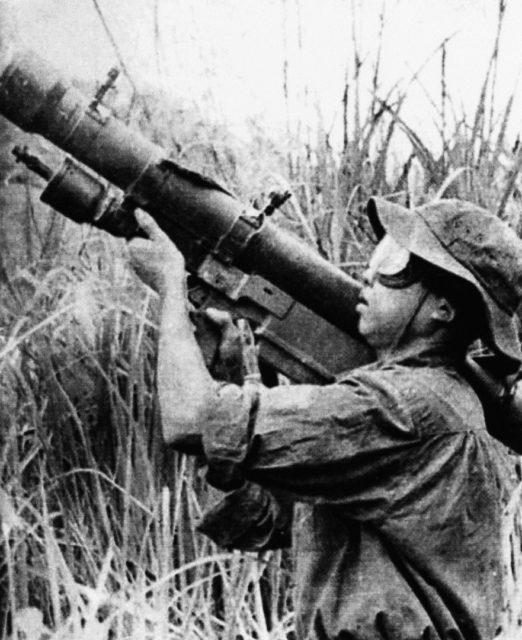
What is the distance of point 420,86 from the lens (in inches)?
231

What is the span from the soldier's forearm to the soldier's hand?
14cm

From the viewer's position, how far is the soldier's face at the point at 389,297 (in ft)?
10.6

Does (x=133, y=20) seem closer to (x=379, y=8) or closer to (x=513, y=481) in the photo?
(x=379, y=8)

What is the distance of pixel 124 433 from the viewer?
4973 millimetres

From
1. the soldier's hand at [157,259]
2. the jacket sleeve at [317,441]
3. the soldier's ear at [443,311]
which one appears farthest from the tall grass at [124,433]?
the soldier's ear at [443,311]

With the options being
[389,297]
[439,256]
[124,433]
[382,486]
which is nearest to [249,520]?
[382,486]

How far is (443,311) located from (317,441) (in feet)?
1.45

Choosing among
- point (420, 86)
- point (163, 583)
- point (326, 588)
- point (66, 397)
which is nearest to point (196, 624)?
point (163, 583)

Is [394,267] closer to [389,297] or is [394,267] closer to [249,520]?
[389,297]

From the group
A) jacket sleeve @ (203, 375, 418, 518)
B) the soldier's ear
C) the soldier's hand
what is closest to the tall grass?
the soldier's hand

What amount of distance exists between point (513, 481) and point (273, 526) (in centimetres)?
184

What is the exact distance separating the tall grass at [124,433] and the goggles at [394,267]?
4.79 ft

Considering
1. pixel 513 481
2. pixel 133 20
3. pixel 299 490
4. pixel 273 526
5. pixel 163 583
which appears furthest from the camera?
pixel 133 20

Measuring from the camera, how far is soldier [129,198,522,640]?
121 inches
